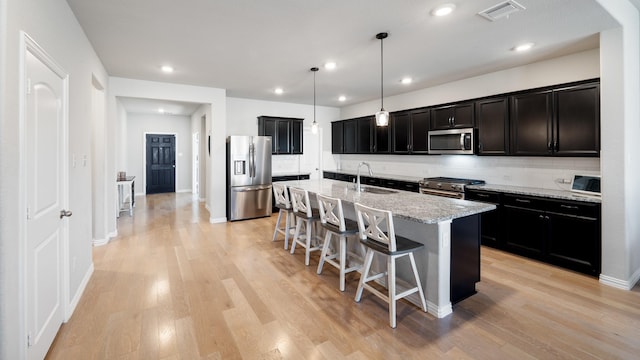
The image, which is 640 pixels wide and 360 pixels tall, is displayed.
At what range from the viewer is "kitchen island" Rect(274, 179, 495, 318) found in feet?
8.09

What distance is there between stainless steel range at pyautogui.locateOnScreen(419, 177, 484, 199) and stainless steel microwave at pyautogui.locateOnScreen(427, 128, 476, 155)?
0.47 metres

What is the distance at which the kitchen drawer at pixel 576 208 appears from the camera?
10.5 ft

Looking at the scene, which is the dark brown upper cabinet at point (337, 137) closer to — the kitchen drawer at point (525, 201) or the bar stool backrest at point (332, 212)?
the kitchen drawer at point (525, 201)

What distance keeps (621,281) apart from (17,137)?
199 inches

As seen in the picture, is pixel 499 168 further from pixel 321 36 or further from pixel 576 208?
pixel 321 36

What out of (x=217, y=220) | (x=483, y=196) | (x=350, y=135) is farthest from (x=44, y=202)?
(x=350, y=135)

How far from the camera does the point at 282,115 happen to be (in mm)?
7230

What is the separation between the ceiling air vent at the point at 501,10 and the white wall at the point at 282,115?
5.05 m

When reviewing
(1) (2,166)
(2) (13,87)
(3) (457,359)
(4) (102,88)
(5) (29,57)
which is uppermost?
(4) (102,88)

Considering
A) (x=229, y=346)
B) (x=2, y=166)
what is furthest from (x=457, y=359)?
(x=2, y=166)

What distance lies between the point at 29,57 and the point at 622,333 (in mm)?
4472

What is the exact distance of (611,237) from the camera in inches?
122

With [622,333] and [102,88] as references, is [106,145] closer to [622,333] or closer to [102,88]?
[102,88]

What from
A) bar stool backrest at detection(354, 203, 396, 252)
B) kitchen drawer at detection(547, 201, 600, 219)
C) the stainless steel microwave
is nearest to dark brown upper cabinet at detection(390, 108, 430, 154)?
the stainless steel microwave
